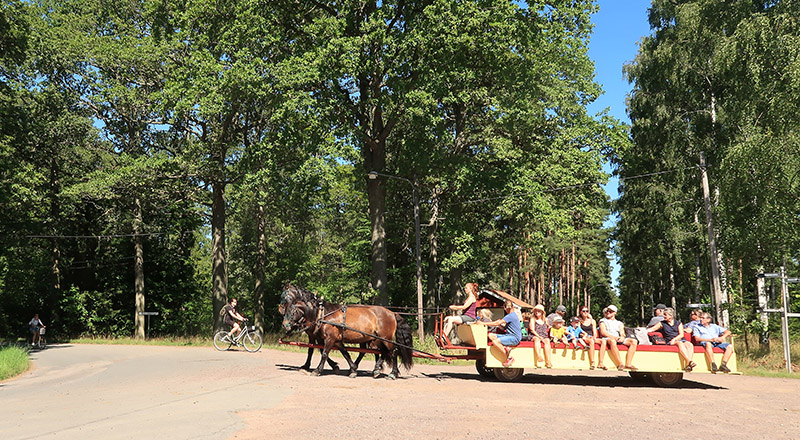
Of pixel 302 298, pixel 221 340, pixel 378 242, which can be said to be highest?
pixel 378 242

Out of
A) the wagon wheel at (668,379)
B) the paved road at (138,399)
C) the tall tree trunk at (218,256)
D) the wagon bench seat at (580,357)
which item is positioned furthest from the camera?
the tall tree trunk at (218,256)

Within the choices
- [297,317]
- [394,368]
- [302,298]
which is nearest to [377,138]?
[302,298]

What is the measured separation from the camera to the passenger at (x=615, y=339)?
40.7ft

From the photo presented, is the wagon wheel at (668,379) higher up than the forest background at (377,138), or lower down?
lower down

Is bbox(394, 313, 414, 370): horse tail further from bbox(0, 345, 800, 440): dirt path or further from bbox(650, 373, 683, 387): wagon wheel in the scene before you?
bbox(650, 373, 683, 387): wagon wheel

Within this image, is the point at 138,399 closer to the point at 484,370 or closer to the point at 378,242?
the point at 484,370

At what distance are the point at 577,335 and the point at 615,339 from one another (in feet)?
3.75

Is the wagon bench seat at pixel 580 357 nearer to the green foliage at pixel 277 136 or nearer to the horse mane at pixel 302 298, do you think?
the horse mane at pixel 302 298

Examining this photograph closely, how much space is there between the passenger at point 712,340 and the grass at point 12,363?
15.2 m

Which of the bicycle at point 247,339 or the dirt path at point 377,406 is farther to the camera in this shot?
the bicycle at point 247,339

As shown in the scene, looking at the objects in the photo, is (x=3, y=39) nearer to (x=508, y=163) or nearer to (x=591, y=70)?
(x=508, y=163)

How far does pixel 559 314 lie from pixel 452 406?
5.88 metres

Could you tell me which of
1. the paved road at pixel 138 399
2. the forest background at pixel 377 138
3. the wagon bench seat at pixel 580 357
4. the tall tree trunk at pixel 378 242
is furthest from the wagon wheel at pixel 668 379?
the tall tree trunk at pixel 378 242

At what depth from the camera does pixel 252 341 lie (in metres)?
21.3
